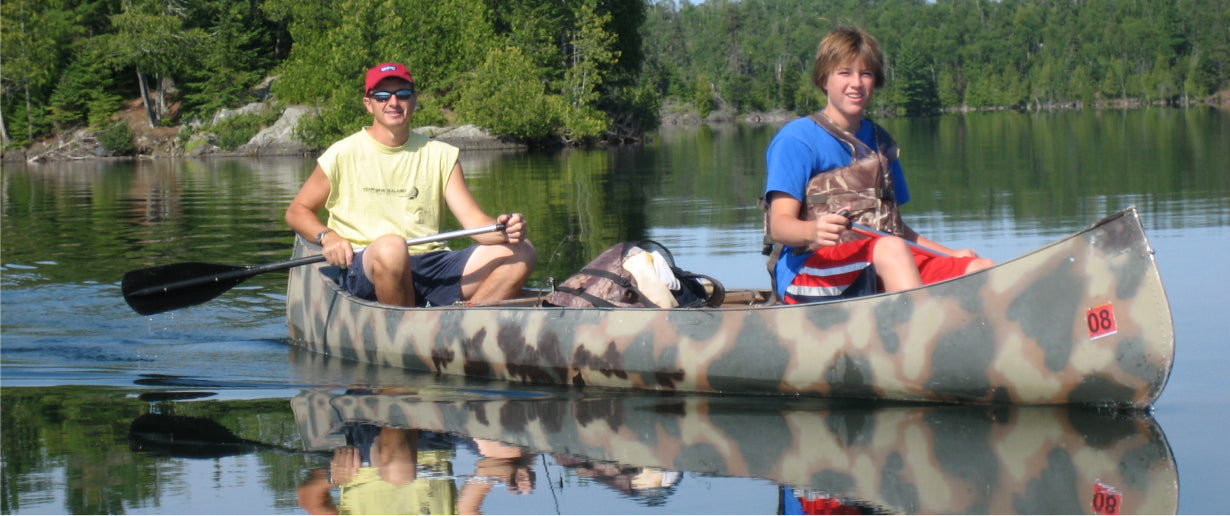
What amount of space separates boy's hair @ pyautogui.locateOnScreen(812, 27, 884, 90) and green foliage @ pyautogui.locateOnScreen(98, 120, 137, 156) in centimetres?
4602

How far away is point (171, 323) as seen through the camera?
8.23 metres

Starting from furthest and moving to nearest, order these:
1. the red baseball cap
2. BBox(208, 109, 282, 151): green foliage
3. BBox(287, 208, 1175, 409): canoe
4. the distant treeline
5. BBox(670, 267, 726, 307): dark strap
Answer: the distant treeline < BBox(208, 109, 282, 151): green foliage < the red baseball cap < BBox(670, 267, 726, 307): dark strap < BBox(287, 208, 1175, 409): canoe

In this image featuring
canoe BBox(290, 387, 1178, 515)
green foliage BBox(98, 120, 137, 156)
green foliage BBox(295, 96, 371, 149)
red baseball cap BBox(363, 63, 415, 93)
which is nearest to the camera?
canoe BBox(290, 387, 1178, 515)

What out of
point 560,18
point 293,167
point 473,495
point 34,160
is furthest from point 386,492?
point 34,160

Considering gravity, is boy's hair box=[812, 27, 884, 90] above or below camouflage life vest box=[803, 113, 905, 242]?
above

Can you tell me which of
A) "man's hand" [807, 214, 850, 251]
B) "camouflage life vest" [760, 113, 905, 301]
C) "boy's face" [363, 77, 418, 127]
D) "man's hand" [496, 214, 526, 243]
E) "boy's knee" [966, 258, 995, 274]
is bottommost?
"boy's knee" [966, 258, 995, 274]

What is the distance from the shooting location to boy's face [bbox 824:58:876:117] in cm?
499

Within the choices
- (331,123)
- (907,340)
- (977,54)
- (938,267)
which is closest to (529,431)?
(907,340)

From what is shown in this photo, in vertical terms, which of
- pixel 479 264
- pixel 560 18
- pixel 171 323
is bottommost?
pixel 171 323

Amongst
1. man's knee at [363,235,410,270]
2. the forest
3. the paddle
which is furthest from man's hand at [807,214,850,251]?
the forest

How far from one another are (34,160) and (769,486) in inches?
1850

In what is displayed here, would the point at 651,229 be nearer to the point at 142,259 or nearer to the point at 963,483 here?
the point at 142,259

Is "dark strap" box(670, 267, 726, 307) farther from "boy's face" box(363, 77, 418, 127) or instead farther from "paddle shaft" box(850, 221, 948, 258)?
"boy's face" box(363, 77, 418, 127)

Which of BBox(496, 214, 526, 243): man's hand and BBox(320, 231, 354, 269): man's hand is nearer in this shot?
BBox(496, 214, 526, 243): man's hand
